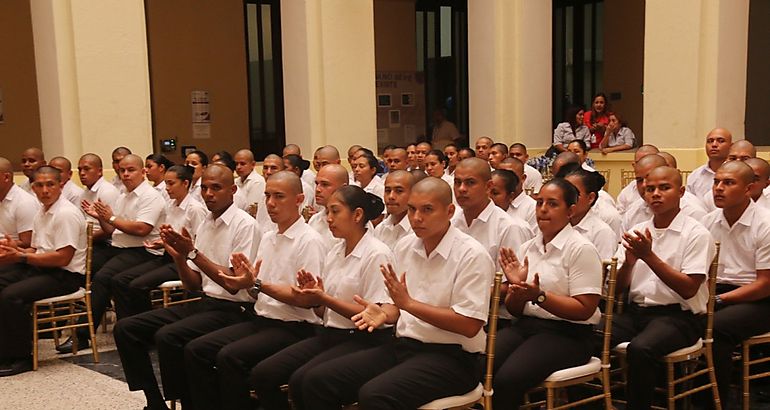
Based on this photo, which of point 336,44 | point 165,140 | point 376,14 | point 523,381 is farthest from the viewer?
point 376,14

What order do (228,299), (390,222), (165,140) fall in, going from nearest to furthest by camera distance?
1. (228,299)
2. (390,222)
3. (165,140)

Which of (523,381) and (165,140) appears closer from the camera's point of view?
(523,381)

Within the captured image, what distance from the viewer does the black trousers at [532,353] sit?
3.76 meters

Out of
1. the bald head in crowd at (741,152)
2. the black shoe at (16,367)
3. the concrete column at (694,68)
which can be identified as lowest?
the black shoe at (16,367)

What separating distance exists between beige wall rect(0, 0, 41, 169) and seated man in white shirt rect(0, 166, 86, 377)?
6.90m

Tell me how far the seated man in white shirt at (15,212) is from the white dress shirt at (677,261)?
453 cm

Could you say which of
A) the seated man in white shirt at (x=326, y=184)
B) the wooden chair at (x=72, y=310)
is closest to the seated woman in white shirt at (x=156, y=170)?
the wooden chair at (x=72, y=310)

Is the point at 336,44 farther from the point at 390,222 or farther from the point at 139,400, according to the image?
the point at 139,400

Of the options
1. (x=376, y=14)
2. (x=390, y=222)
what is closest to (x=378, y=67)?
(x=376, y=14)

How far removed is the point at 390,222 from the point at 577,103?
38.9 feet

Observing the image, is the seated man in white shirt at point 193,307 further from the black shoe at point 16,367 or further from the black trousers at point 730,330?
the black trousers at point 730,330

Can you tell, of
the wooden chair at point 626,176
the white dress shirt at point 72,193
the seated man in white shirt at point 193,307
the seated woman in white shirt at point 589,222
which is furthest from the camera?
the wooden chair at point 626,176

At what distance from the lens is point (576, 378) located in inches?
152

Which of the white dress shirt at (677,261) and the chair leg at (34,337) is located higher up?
the white dress shirt at (677,261)
